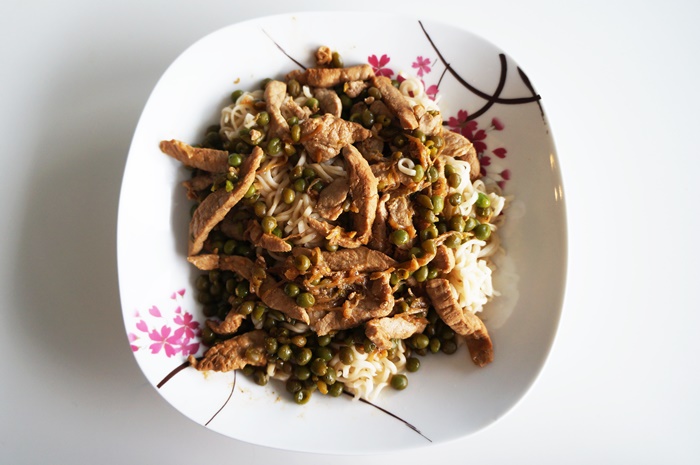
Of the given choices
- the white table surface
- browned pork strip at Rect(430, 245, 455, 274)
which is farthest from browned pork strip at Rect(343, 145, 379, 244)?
the white table surface

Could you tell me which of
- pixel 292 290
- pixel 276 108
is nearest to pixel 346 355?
pixel 292 290

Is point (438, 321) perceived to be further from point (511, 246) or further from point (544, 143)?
point (544, 143)

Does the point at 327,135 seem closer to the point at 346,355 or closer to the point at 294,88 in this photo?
the point at 294,88

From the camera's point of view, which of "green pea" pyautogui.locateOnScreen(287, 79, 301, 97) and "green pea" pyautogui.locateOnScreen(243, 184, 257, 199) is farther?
"green pea" pyautogui.locateOnScreen(287, 79, 301, 97)

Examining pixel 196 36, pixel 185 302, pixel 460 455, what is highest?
pixel 196 36

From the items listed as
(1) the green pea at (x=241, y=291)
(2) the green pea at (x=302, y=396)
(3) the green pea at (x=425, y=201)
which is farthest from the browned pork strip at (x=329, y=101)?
(2) the green pea at (x=302, y=396)

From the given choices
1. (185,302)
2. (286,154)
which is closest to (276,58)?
(286,154)

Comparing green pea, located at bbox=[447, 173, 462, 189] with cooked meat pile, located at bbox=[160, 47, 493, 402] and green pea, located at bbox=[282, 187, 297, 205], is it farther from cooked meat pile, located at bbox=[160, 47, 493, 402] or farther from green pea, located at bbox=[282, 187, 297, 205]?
green pea, located at bbox=[282, 187, 297, 205]
